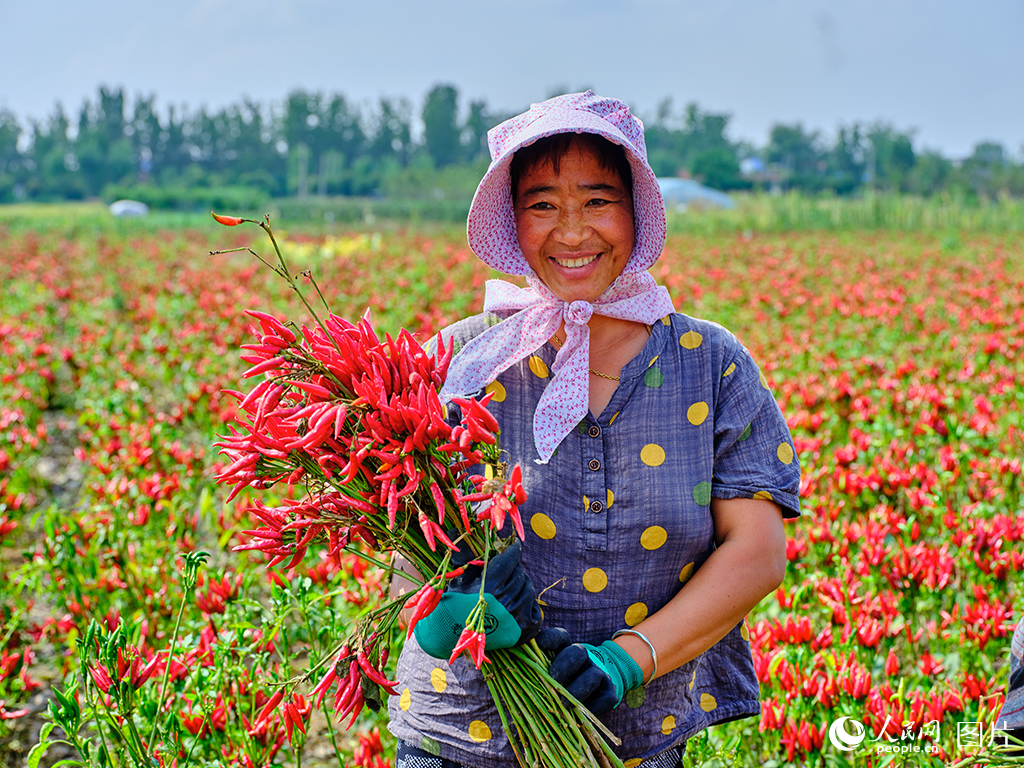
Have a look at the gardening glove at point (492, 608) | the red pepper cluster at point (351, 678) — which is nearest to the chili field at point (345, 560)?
the red pepper cluster at point (351, 678)

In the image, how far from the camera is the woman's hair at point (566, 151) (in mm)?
1575

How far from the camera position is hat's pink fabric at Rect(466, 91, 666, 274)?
1504 millimetres

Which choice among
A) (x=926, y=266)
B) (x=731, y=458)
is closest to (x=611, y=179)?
(x=731, y=458)

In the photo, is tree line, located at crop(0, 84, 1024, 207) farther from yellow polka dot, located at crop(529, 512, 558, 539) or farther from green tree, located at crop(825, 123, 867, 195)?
yellow polka dot, located at crop(529, 512, 558, 539)

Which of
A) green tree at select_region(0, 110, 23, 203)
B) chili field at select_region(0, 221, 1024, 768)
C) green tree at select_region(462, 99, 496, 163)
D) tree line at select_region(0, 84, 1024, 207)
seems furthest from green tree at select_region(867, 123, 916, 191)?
green tree at select_region(0, 110, 23, 203)

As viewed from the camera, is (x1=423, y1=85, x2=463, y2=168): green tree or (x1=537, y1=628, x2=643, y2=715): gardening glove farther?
(x1=423, y1=85, x2=463, y2=168): green tree

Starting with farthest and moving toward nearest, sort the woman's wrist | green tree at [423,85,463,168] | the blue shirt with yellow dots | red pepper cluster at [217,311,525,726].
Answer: green tree at [423,85,463,168] → the blue shirt with yellow dots → the woman's wrist → red pepper cluster at [217,311,525,726]

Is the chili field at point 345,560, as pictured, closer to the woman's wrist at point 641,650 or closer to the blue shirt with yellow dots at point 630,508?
the blue shirt with yellow dots at point 630,508

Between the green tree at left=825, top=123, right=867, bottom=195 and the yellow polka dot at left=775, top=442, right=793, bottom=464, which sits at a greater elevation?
the green tree at left=825, top=123, right=867, bottom=195

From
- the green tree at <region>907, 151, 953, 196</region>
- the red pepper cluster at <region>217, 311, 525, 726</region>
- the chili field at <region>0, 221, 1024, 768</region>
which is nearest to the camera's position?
the red pepper cluster at <region>217, 311, 525, 726</region>

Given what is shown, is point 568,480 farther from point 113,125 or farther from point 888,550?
point 113,125

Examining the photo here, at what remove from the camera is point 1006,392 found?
164 inches

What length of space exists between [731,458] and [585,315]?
380 mm

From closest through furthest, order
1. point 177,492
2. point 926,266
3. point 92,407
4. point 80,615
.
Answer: point 80,615 < point 177,492 < point 92,407 < point 926,266
